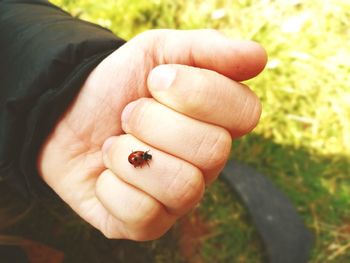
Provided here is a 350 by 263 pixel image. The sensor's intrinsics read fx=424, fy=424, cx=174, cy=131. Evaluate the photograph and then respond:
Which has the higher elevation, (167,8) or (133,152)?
(133,152)

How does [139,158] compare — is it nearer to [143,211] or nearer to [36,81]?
[143,211]

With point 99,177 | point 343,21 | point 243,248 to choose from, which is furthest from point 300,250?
point 343,21

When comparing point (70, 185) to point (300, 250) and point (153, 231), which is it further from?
point (300, 250)

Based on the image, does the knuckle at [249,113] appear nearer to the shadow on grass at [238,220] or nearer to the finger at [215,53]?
the finger at [215,53]

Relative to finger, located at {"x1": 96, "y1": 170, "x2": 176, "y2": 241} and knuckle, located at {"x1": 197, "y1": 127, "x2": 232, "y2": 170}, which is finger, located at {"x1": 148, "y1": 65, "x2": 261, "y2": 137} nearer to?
knuckle, located at {"x1": 197, "y1": 127, "x2": 232, "y2": 170}

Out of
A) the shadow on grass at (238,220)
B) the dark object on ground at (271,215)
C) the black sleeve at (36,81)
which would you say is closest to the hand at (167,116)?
the black sleeve at (36,81)
